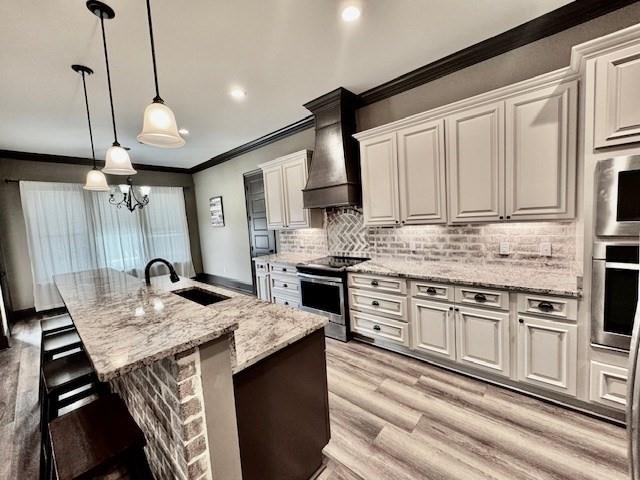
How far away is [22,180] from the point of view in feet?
14.8

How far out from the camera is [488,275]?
2.33 m

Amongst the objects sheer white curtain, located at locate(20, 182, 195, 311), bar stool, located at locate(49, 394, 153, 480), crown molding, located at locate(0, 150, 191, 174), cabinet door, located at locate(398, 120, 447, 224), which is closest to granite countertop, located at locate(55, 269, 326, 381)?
bar stool, located at locate(49, 394, 153, 480)

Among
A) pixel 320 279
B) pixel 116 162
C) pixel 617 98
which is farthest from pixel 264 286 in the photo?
pixel 617 98

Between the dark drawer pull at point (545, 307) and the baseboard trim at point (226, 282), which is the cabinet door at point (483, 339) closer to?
the dark drawer pull at point (545, 307)

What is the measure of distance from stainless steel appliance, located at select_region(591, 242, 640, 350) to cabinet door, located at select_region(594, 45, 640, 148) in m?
0.63

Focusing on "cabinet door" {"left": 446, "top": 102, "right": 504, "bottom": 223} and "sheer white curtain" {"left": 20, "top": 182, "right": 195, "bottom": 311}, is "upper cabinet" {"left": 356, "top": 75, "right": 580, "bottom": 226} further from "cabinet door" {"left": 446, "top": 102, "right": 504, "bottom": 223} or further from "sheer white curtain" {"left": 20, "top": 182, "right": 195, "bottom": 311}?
"sheer white curtain" {"left": 20, "top": 182, "right": 195, "bottom": 311}

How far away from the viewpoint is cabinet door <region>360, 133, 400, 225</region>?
286 centimetres

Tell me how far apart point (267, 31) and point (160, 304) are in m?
2.10

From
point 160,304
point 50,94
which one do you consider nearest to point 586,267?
point 160,304

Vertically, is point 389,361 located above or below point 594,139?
below

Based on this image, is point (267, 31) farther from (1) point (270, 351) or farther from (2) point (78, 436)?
(2) point (78, 436)

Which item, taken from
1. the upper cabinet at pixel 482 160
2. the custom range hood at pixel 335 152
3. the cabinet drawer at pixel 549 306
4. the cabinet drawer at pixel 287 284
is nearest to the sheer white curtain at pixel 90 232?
the cabinet drawer at pixel 287 284

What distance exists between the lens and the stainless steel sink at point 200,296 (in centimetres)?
209

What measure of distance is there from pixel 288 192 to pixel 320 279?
1486 mm
